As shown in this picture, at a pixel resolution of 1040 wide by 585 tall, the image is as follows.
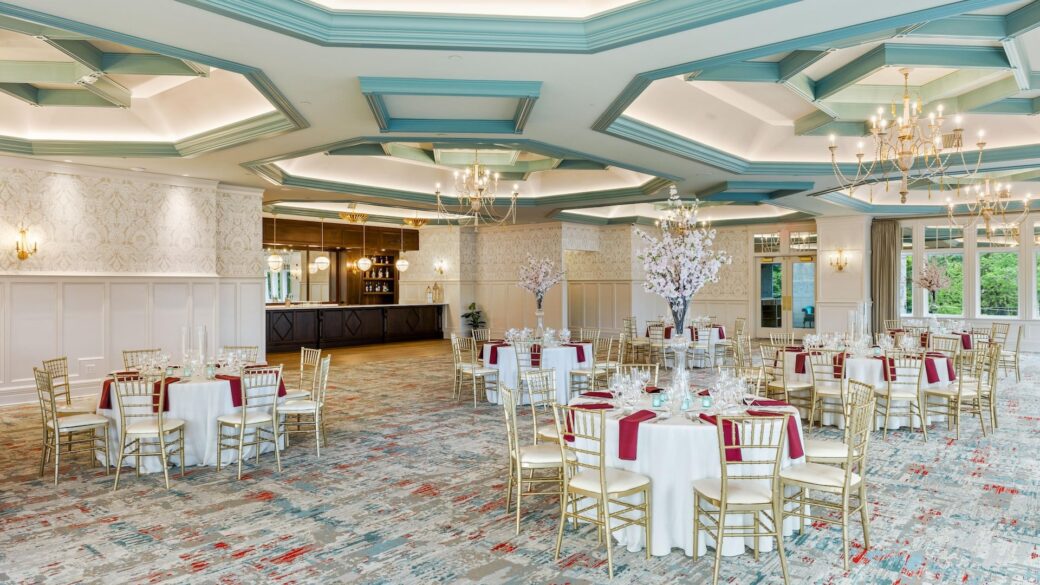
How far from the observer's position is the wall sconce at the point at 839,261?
14.9 metres

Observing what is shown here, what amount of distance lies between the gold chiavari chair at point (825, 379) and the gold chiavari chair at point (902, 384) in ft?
1.34

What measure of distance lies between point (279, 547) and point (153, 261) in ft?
23.8

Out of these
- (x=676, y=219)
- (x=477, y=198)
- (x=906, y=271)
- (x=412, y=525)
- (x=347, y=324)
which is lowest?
(x=412, y=525)

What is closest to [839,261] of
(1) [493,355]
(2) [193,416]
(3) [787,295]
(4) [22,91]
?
(3) [787,295]

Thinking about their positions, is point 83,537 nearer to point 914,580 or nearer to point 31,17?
point 31,17

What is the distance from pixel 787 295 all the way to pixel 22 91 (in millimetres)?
16187

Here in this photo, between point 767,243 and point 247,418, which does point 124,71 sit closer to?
point 247,418

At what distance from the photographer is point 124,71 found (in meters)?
5.79

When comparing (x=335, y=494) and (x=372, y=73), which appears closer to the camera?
(x=335, y=494)

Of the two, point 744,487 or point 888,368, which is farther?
point 888,368

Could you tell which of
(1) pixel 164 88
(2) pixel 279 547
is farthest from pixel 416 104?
(2) pixel 279 547

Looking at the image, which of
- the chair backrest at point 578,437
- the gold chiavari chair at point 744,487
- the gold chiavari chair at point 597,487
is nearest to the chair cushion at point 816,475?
the gold chiavari chair at point 744,487

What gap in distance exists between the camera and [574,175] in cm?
1257

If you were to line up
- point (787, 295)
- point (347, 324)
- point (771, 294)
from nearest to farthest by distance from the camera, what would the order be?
point (347, 324), point (787, 295), point (771, 294)
